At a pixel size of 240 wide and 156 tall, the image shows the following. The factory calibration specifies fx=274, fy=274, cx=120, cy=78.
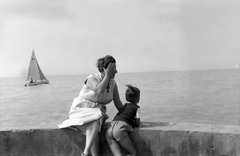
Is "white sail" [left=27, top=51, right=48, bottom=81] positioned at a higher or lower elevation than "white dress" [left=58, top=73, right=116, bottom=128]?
lower

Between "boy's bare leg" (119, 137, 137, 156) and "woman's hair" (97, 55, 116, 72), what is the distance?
2.71 feet

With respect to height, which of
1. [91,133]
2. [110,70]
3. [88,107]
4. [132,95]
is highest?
[110,70]

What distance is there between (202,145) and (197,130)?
166 mm

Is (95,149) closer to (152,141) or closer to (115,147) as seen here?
(115,147)

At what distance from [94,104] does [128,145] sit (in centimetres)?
59

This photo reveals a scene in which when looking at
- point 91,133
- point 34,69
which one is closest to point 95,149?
point 91,133

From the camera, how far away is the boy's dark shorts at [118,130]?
296 centimetres

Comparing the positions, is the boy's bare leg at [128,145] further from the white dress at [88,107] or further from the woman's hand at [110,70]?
the woman's hand at [110,70]

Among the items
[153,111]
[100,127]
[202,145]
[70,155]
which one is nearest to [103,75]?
[100,127]

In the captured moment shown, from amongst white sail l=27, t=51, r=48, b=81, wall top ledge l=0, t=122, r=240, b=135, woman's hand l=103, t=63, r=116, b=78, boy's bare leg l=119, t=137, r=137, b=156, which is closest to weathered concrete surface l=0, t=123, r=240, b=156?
wall top ledge l=0, t=122, r=240, b=135

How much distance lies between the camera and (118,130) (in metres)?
2.95

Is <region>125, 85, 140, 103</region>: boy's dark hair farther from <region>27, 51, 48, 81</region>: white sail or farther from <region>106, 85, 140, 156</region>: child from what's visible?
<region>27, 51, 48, 81</region>: white sail

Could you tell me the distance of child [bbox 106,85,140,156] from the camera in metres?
2.97

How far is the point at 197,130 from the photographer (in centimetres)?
301
